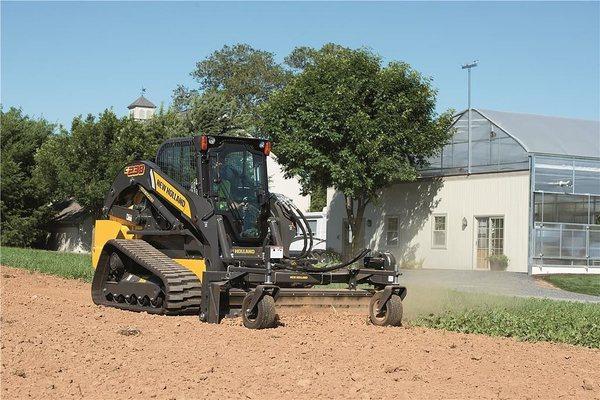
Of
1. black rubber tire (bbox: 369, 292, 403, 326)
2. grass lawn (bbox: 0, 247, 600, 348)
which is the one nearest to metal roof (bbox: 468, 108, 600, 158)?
grass lawn (bbox: 0, 247, 600, 348)

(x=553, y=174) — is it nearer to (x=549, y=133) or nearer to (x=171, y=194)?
(x=549, y=133)

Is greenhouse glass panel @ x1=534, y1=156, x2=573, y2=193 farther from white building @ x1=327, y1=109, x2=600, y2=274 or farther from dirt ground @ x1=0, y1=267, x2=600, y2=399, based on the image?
dirt ground @ x1=0, y1=267, x2=600, y2=399

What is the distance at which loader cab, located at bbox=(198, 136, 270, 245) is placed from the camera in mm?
14039

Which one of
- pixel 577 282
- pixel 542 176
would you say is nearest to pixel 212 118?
pixel 542 176

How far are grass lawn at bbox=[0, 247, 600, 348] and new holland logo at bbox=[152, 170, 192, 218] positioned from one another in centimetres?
415

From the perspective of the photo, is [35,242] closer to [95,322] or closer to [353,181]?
[353,181]

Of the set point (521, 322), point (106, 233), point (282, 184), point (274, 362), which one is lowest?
point (274, 362)

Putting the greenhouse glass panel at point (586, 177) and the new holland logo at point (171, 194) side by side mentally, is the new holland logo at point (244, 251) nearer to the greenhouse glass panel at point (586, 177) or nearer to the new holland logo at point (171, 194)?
the new holland logo at point (171, 194)

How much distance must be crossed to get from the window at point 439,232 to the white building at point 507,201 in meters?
0.04

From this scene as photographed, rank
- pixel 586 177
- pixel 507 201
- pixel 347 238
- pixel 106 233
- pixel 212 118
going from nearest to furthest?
pixel 106 233
pixel 507 201
pixel 586 177
pixel 347 238
pixel 212 118

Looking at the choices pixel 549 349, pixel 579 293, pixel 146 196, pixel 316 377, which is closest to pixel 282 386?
pixel 316 377

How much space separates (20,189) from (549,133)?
32.7 meters

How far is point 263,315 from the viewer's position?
Answer: 1200 cm

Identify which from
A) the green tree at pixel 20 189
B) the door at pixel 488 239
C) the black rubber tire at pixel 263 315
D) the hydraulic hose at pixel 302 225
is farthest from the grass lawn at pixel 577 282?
the green tree at pixel 20 189
